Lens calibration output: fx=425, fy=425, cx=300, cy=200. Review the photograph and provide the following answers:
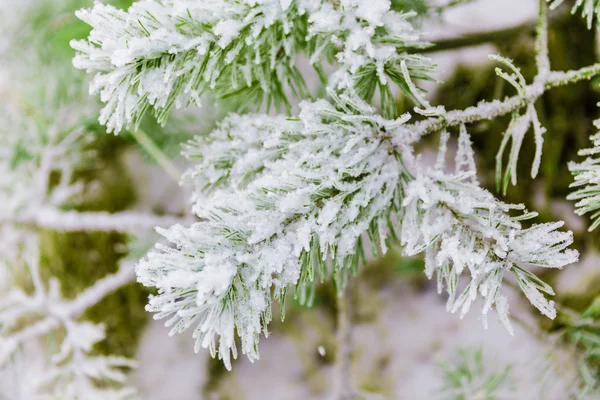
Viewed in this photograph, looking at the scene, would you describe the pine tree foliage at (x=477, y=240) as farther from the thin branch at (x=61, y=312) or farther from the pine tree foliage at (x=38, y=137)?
the pine tree foliage at (x=38, y=137)

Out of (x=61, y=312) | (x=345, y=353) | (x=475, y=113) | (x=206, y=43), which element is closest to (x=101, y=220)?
(x=61, y=312)

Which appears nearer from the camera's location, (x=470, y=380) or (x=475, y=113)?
(x=475, y=113)

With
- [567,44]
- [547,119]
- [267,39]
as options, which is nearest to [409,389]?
[547,119]

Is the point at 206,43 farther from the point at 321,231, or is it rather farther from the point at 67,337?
the point at 67,337

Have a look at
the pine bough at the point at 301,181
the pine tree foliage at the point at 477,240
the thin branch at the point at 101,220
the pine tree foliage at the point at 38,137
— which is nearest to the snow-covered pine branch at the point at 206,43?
the pine bough at the point at 301,181

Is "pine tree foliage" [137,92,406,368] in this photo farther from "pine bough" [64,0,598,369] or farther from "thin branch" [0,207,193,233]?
"thin branch" [0,207,193,233]

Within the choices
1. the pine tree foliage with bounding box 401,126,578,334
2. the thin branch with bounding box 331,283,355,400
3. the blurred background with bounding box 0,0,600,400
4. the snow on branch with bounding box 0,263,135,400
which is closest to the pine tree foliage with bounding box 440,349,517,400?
the blurred background with bounding box 0,0,600,400
